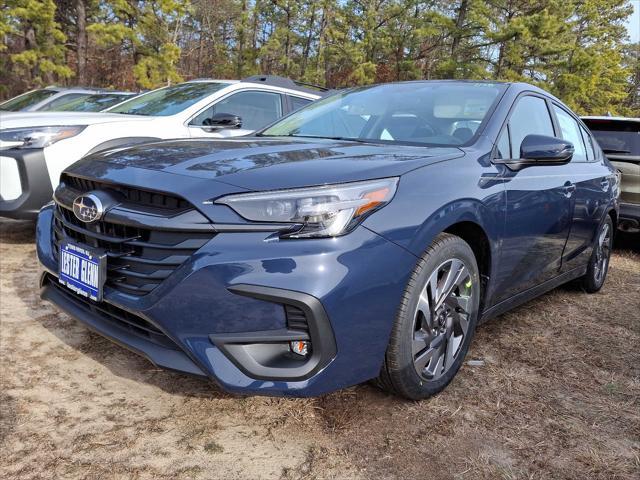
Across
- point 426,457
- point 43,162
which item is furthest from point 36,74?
point 426,457

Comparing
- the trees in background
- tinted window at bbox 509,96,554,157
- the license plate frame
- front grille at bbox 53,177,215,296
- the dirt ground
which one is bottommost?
the dirt ground

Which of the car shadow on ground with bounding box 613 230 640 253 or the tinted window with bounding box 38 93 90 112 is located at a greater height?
the tinted window with bounding box 38 93 90 112

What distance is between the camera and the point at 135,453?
1780 millimetres

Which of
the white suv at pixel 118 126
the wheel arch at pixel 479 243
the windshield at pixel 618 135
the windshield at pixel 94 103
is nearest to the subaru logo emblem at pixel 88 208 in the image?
the white suv at pixel 118 126

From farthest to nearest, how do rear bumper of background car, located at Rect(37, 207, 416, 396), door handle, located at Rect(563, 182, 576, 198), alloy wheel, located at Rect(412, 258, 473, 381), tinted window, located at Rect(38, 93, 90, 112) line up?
tinted window, located at Rect(38, 93, 90, 112) < door handle, located at Rect(563, 182, 576, 198) < alloy wheel, located at Rect(412, 258, 473, 381) < rear bumper of background car, located at Rect(37, 207, 416, 396)

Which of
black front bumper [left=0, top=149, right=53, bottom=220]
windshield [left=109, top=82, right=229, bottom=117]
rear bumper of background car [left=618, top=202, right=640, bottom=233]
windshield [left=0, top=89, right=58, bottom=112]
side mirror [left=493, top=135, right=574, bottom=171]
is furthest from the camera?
windshield [left=0, top=89, right=58, bottom=112]

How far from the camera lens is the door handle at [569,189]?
3006 millimetres

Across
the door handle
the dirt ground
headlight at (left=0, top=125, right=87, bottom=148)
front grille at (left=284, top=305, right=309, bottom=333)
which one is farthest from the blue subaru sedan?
headlight at (left=0, top=125, right=87, bottom=148)

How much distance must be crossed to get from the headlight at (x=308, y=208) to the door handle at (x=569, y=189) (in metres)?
1.78

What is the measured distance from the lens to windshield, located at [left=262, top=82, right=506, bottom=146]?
8.61 feet

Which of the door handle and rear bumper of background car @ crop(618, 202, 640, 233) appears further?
rear bumper of background car @ crop(618, 202, 640, 233)

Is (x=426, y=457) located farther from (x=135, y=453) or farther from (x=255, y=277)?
(x=135, y=453)

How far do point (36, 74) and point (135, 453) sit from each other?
650 inches

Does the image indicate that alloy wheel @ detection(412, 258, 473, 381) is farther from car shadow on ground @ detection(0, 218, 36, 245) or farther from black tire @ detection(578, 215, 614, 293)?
car shadow on ground @ detection(0, 218, 36, 245)
